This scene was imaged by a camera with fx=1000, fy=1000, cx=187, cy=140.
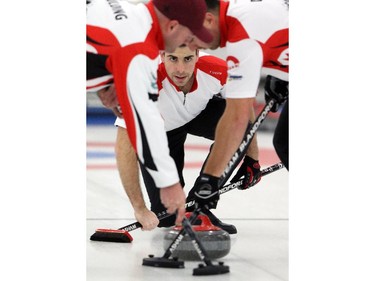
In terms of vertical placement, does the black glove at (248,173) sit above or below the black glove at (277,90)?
below

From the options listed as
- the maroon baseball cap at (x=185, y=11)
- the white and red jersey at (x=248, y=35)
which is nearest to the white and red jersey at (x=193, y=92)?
the white and red jersey at (x=248, y=35)

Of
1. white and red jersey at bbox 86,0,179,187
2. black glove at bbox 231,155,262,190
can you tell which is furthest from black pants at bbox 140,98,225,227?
white and red jersey at bbox 86,0,179,187

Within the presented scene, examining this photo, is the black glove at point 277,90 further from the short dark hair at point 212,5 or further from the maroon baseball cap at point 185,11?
the maroon baseball cap at point 185,11

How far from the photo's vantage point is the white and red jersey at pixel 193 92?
397cm

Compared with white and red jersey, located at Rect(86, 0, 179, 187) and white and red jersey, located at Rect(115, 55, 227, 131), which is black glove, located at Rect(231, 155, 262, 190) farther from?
white and red jersey, located at Rect(86, 0, 179, 187)

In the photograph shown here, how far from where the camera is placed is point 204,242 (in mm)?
3529

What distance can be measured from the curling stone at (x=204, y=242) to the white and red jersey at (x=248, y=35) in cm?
53

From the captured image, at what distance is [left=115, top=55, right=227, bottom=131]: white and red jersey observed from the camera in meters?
3.97

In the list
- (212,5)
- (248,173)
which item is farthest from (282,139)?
(212,5)

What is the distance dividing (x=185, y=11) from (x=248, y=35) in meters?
0.31

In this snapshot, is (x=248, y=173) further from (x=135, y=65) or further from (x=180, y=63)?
(x=135, y=65)
